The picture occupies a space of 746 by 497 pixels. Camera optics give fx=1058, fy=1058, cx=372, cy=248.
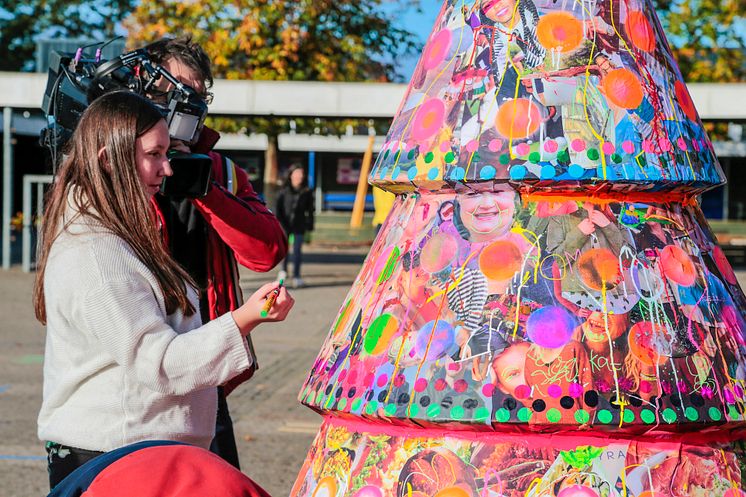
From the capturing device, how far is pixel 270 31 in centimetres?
2172

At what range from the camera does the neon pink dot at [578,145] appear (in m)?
2.13

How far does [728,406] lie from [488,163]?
0.67 m

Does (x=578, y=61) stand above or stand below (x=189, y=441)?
above

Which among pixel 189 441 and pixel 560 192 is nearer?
pixel 560 192

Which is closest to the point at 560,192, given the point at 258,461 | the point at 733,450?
the point at 733,450

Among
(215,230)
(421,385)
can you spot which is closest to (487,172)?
(421,385)

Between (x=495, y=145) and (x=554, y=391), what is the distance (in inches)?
20.5

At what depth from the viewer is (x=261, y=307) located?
7.61 feet

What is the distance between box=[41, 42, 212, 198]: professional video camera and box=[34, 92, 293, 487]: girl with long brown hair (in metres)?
0.38

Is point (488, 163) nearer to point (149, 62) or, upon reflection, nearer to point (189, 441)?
point (189, 441)

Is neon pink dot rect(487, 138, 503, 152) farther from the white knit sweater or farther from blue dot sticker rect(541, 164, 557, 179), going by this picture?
the white knit sweater

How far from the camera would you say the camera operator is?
9.91 ft

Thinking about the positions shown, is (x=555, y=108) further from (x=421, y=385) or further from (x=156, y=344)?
(x=156, y=344)

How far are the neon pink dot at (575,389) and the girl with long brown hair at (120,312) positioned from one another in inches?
26.4
